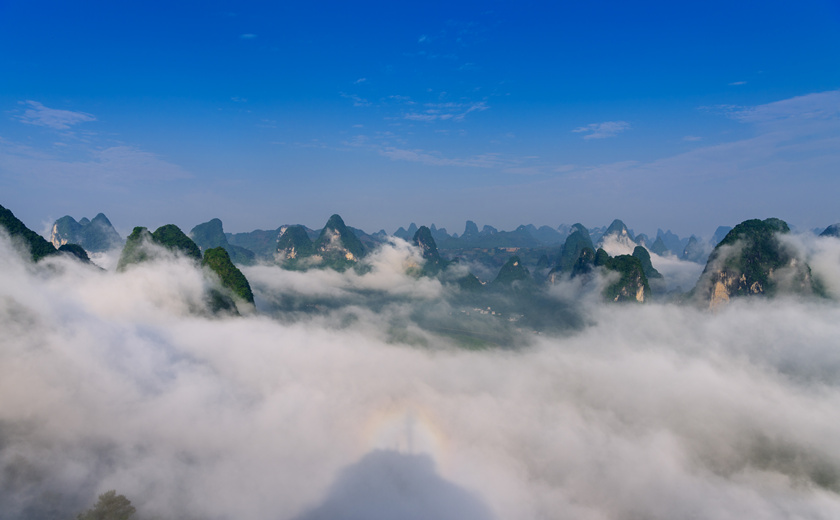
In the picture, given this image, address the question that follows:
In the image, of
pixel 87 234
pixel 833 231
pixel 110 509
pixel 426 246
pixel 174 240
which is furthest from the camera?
pixel 426 246

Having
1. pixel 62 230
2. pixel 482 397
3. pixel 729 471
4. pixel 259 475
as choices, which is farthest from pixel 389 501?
pixel 62 230

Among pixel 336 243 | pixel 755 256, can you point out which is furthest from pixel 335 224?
pixel 755 256

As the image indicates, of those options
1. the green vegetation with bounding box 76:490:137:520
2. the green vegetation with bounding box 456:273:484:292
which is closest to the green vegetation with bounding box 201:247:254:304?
the green vegetation with bounding box 76:490:137:520

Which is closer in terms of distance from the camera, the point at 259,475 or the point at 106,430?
the point at 106,430

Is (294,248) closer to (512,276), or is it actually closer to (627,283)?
(512,276)

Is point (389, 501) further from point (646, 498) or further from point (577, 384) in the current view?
point (577, 384)
